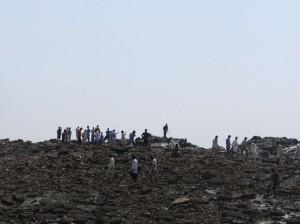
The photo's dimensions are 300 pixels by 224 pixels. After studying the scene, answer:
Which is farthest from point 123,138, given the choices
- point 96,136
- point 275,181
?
point 275,181

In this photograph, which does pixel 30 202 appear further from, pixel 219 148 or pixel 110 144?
pixel 219 148

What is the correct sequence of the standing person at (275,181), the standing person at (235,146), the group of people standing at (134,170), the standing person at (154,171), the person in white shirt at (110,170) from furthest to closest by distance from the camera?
the standing person at (235,146), the person in white shirt at (110,170), the standing person at (154,171), the group of people standing at (134,170), the standing person at (275,181)

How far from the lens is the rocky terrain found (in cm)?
3809

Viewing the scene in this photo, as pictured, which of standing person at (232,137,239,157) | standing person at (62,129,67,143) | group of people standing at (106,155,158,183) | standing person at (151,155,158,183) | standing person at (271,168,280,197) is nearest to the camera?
standing person at (271,168,280,197)

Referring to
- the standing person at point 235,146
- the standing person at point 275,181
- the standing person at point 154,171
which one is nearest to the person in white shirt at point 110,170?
the standing person at point 154,171

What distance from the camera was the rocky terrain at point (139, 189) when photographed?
1500 inches

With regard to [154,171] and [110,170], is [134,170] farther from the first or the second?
[110,170]

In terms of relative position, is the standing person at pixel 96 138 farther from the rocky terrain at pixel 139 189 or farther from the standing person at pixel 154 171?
the standing person at pixel 154 171

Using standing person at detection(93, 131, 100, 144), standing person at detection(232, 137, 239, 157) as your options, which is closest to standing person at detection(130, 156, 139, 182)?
standing person at detection(93, 131, 100, 144)

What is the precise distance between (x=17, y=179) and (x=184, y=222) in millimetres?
14706

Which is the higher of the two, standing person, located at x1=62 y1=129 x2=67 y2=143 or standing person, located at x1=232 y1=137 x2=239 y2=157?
standing person, located at x1=62 y1=129 x2=67 y2=143

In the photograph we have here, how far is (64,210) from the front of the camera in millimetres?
38875

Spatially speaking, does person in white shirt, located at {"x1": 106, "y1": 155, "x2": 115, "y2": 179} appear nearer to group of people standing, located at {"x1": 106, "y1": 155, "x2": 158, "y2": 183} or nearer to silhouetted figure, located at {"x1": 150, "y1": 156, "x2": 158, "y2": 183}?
group of people standing, located at {"x1": 106, "y1": 155, "x2": 158, "y2": 183}

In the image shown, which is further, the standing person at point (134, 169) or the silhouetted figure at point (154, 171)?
the silhouetted figure at point (154, 171)
